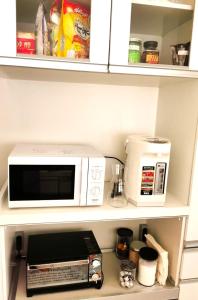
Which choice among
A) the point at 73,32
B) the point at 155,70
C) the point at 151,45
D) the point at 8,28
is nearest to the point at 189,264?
the point at 155,70

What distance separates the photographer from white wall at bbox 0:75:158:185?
49.0 inches

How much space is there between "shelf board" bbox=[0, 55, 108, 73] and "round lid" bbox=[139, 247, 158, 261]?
0.84 meters

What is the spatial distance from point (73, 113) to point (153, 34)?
53cm

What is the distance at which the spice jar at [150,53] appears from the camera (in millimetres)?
1048

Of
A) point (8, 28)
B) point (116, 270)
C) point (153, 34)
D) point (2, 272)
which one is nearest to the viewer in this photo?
point (8, 28)

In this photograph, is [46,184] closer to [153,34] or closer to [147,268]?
[147,268]

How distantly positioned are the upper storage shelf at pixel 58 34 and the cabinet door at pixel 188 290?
1.01 metres

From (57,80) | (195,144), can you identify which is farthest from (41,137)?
(195,144)

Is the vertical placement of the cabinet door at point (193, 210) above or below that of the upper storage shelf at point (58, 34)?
below

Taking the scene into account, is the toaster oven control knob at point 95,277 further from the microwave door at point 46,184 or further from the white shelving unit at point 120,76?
the microwave door at point 46,184

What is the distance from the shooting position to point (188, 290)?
116 centimetres

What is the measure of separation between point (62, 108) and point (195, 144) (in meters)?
0.66

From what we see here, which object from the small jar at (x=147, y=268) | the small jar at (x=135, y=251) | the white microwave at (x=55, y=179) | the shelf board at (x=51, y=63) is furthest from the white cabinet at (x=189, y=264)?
the shelf board at (x=51, y=63)

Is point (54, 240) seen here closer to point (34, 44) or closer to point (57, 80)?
point (57, 80)
